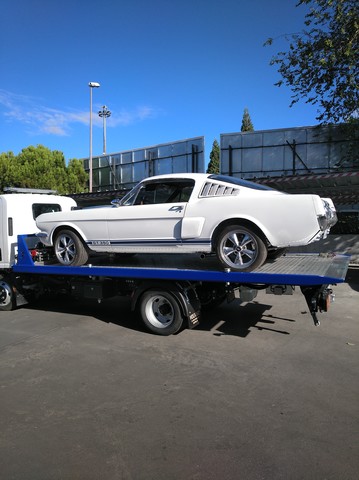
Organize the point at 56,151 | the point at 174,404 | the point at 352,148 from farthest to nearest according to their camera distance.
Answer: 1. the point at 56,151
2. the point at 352,148
3. the point at 174,404

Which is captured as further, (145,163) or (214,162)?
(214,162)

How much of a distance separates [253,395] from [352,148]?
51.2ft

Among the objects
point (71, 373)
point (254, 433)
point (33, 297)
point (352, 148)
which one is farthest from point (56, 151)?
point (254, 433)

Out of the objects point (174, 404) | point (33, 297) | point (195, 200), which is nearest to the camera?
point (174, 404)

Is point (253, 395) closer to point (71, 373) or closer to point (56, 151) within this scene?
point (71, 373)

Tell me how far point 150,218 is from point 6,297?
158 inches

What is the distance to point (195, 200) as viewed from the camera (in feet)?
19.3

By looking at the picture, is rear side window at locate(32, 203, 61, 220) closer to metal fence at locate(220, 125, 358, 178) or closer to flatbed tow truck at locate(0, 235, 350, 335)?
flatbed tow truck at locate(0, 235, 350, 335)

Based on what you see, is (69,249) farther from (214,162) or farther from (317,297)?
(214,162)

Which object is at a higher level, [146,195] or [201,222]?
[146,195]

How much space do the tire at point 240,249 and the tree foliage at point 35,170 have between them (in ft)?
66.8

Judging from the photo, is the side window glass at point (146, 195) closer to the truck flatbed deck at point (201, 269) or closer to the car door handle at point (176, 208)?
the car door handle at point (176, 208)

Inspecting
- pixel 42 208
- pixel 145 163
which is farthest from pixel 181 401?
pixel 145 163

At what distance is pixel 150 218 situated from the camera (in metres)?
6.17
